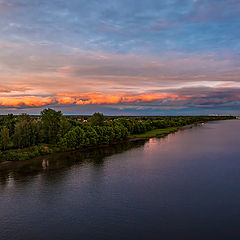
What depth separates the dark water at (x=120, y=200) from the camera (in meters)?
29.3

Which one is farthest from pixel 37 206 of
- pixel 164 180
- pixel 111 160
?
pixel 111 160

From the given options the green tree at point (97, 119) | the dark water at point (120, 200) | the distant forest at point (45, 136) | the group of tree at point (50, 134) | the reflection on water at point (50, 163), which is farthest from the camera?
the green tree at point (97, 119)

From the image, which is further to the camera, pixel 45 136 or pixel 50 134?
pixel 45 136

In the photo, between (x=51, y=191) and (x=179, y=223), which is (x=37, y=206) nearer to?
(x=51, y=191)

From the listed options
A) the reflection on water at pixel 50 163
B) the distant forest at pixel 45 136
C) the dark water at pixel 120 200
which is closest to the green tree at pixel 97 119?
the distant forest at pixel 45 136

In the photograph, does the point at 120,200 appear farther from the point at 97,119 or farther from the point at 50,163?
the point at 97,119

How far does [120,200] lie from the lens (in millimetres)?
38188

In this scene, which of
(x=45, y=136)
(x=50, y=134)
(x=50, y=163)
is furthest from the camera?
(x=45, y=136)

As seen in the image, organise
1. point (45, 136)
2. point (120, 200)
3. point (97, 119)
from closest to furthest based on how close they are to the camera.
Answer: point (120, 200), point (45, 136), point (97, 119)

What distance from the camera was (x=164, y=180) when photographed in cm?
4850

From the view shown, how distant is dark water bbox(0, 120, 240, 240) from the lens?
29.3 metres

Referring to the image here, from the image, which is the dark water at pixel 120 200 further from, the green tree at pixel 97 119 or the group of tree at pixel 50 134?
the green tree at pixel 97 119

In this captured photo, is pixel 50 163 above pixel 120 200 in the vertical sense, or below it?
above

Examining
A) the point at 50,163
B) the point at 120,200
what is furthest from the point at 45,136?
the point at 120,200
